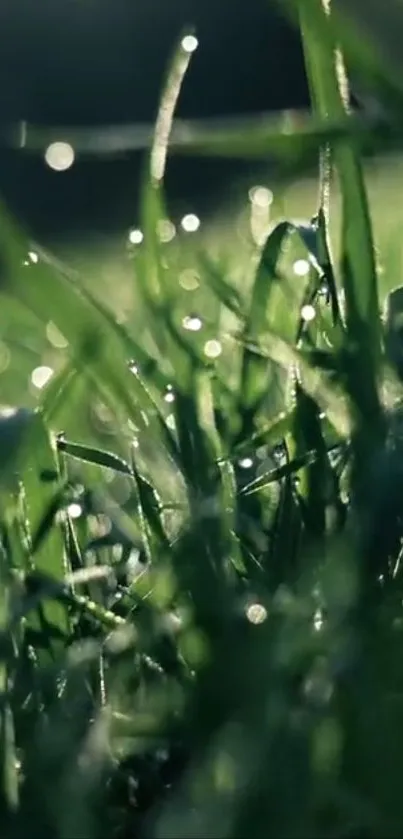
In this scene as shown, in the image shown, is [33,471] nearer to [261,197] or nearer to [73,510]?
[73,510]

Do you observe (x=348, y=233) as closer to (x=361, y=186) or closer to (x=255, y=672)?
(x=361, y=186)

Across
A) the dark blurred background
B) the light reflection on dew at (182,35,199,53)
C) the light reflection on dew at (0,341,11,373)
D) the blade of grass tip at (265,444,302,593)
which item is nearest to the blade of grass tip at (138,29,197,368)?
the light reflection on dew at (182,35,199,53)

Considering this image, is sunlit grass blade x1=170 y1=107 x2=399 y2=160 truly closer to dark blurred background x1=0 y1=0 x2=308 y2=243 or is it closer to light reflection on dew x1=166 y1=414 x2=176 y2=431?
light reflection on dew x1=166 y1=414 x2=176 y2=431

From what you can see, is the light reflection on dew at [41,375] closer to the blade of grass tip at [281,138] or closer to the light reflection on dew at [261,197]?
the light reflection on dew at [261,197]

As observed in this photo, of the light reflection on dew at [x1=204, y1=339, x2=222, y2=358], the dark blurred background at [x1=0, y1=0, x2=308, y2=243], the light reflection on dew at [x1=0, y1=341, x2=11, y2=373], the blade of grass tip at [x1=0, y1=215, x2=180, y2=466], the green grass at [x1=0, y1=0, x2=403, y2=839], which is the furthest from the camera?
the dark blurred background at [x1=0, y1=0, x2=308, y2=243]

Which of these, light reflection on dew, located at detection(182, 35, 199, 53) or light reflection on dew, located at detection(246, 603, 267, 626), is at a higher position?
light reflection on dew, located at detection(182, 35, 199, 53)

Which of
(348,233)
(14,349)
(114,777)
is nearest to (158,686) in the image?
(114,777)

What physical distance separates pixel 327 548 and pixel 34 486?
0.14 meters

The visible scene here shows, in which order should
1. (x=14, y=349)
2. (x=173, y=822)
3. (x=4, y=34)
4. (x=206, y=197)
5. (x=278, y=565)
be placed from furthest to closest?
1. (x=4, y=34)
2. (x=206, y=197)
3. (x=14, y=349)
4. (x=278, y=565)
5. (x=173, y=822)

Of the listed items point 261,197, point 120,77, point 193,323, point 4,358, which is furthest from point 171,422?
point 120,77

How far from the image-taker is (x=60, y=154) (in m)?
0.46

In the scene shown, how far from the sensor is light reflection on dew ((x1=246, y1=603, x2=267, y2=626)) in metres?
0.40

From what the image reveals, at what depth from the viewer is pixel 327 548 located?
42 centimetres

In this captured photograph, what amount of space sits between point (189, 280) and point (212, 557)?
34 centimetres
